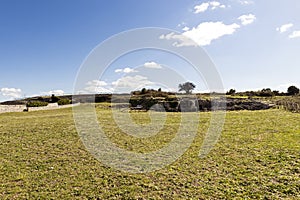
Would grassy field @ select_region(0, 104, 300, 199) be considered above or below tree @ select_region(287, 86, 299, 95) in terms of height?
below

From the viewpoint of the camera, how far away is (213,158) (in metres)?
7.95

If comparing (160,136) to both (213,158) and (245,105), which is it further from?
(245,105)

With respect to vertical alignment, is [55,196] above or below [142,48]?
below

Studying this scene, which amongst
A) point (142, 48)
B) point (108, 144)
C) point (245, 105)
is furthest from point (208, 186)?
point (245, 105)

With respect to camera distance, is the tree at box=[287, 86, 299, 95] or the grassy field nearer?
the grassy field

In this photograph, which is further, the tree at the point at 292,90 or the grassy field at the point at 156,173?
the tree at the point at 292,90

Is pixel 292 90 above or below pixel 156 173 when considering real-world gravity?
above

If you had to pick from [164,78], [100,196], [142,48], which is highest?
[142,48]

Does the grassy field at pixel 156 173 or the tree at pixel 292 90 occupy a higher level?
the tree at pixel 292 90

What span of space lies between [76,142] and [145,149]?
3.13 meters

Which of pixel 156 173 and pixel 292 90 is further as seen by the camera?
pixel 292 90

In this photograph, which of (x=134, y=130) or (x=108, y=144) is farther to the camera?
(x=134, y=130)

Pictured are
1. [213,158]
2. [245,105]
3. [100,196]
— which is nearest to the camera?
[100,196]

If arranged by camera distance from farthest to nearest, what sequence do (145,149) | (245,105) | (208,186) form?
(245,105)
(145,149)
(208,186)
